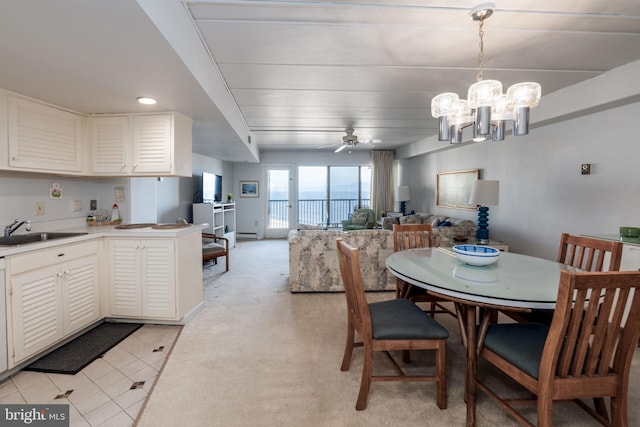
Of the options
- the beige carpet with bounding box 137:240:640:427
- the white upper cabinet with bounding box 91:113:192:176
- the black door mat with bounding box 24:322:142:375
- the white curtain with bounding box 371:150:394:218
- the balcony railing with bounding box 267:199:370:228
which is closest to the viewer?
the beige carpet with bounding box 137:240:640:427

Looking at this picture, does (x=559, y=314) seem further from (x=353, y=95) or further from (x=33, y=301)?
(x=33, y=301)

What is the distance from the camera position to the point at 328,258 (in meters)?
3.65

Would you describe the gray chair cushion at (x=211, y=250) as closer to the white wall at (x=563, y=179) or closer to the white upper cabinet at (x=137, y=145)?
the white upper cabinet at (x=137, y=145)

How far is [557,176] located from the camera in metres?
3.43

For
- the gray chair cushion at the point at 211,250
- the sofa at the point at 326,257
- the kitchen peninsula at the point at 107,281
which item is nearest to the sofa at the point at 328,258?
the sofa at the point at 326,257

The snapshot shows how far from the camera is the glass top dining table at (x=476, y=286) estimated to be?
4.58 ft

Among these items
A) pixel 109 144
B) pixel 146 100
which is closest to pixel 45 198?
pixel 109 144

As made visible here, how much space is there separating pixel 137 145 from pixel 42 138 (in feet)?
2.21

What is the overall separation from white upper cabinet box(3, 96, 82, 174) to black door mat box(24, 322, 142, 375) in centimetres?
143

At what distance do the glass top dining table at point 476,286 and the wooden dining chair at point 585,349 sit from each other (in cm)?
14

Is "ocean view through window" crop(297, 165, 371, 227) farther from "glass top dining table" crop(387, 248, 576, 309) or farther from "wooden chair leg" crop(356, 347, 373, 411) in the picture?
"wooden chair leg" crop(356, 347, 373, 411)

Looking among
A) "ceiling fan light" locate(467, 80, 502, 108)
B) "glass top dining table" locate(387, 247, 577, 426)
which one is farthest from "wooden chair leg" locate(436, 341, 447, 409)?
"ceiling fan light" locate(467, 80, 502, 108)

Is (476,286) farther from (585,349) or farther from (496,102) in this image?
(496,102)

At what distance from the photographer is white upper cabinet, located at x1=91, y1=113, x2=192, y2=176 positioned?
287 centimetres
